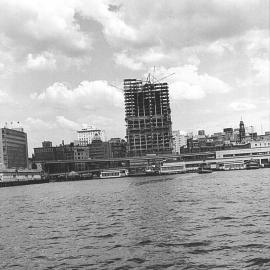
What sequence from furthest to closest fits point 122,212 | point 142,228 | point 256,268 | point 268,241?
point 122,212, point 142,228, point 268,241, point 256,268

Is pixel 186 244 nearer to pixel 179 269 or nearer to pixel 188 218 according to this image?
pixel 179 269

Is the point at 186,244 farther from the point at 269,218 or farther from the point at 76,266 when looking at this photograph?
the point at 269,218

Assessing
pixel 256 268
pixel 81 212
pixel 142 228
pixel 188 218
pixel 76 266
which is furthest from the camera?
pixel 81 212

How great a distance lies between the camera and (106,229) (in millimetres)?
40906

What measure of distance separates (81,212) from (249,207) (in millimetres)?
20495

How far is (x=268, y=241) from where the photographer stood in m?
30.9

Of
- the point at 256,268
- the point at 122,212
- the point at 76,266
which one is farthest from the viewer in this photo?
the point at 122,212

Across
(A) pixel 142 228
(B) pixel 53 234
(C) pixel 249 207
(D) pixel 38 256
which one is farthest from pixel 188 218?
(D) pixel 38 256

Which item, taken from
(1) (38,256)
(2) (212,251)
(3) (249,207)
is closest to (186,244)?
(2) (212,251)

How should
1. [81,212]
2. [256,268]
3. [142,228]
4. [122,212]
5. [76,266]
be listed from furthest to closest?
1. [81,212]
2. [122,212]
3. [142,228]
4. [76,266]
5. [256,268]

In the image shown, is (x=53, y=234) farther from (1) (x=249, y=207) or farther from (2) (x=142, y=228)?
(1) (x=249, y=207)

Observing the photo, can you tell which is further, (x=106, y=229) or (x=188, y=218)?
(x=188, y=218)

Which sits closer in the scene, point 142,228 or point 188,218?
point 142,228

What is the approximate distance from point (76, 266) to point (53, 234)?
13.1m
